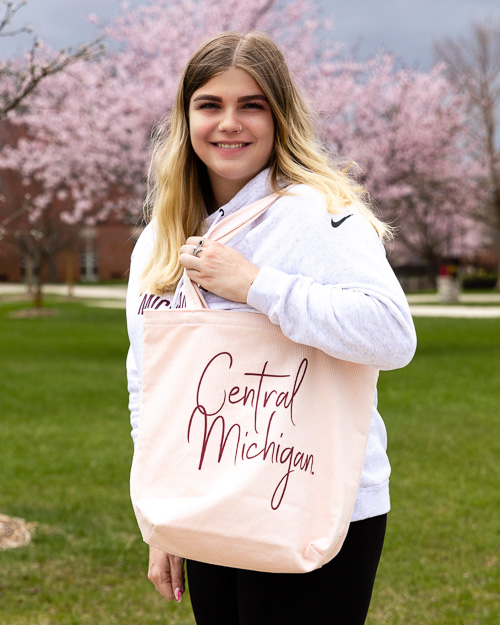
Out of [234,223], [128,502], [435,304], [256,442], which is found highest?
[234,223]

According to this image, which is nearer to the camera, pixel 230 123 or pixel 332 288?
pixel 332 288

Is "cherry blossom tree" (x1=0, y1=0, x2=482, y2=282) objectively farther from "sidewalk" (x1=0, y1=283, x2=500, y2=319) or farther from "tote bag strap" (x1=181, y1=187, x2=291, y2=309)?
"tote bag strap" (x1=181, y1=187, x2=291, y2=309)

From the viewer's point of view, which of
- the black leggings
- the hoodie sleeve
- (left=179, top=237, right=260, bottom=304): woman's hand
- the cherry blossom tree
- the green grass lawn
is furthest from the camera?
the cherry blossom tree

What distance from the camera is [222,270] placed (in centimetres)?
170

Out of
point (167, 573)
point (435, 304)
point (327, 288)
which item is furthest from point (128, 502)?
point (435, 304)

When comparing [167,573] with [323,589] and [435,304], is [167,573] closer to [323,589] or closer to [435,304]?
[323,589]

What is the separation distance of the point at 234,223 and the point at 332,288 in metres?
0.30

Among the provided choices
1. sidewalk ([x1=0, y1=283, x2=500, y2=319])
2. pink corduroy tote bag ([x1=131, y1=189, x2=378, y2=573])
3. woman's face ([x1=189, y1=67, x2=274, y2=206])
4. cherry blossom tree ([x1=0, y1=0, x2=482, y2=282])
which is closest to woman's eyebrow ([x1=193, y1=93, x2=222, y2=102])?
woman's face ([x1=189, y1=67, x2=274, y2=206])

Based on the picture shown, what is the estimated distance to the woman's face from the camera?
184 centimetres

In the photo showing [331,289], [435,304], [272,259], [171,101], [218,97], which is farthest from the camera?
[435,304]

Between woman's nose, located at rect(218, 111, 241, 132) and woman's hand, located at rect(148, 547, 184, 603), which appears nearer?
woman's nose, located at rect(218, 111, 241, 132)

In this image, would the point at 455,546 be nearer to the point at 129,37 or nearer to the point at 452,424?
the point at 452,424

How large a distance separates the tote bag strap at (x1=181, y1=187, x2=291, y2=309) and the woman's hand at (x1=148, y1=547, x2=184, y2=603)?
0.74 meters

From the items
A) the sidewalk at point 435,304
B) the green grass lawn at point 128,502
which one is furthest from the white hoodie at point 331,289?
the sidewalk at point 435,304
